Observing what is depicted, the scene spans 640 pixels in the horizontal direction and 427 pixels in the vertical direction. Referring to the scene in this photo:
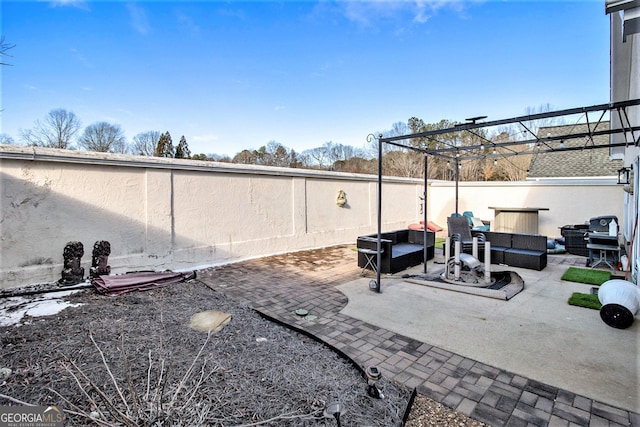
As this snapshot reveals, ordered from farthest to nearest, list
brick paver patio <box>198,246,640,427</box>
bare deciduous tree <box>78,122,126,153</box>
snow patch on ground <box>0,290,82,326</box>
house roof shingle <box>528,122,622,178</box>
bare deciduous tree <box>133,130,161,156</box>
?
bare deciduous tree <box>133,130,161,156</box> < bare deciduous tree <box>78,122,126,153</box> < house roof shingle <box>528,122,622,178</box> < snow patch on ground <box>0,290,82,326</box> < brick paver patio <box>198,246,640,427</box>

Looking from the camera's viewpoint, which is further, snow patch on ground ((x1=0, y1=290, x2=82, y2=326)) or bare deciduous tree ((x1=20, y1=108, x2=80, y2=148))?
bare deciduous tree ((x1=20, y1=108, x2=80, y2=148))

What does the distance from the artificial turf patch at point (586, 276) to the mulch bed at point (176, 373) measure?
16.6 ft

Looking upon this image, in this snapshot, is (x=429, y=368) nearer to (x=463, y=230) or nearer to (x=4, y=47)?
(x=463, y=230)

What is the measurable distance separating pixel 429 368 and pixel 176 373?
218 cm

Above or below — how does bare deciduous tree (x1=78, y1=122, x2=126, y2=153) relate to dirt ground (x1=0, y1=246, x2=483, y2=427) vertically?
above

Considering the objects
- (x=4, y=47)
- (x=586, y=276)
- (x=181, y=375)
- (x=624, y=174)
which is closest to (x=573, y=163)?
(x=624, y=174)

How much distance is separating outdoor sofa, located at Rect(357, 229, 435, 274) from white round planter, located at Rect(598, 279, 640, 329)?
318 centimetres

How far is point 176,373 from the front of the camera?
2414 mm

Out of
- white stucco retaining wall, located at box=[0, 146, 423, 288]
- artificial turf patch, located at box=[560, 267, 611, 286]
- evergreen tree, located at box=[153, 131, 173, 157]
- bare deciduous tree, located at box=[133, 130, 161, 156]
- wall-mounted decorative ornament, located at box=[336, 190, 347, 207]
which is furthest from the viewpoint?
bare deciduous tree, located at box=[133, 130, 161, 156]

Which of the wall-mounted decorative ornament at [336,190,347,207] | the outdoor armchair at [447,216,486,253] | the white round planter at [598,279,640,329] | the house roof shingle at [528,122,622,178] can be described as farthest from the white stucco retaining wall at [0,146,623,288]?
the white round planter at [598,279,640,329]

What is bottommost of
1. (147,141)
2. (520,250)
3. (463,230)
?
(520,250)

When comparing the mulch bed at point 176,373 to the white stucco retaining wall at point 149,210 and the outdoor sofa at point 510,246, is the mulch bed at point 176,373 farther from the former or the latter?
the outdoor sofa at point 510,246

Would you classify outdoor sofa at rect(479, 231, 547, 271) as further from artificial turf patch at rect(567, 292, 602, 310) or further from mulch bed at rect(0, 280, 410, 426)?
mulch bed at rect(0, 280, 410, 426)

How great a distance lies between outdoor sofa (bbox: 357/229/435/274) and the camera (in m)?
6.07
